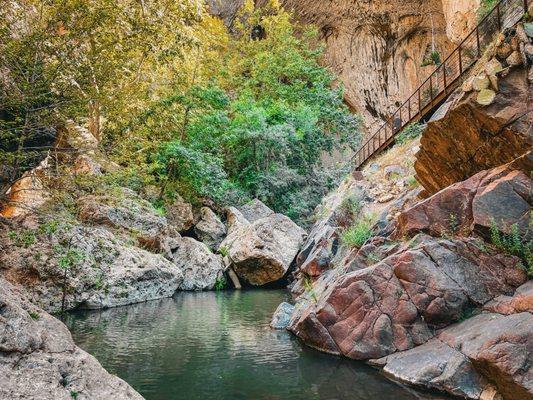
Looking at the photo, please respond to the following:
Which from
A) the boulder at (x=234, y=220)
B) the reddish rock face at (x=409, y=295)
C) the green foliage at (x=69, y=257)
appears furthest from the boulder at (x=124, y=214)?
the reddish rock face at (x=409, y=295)

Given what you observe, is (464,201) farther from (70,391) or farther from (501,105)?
(70,391)

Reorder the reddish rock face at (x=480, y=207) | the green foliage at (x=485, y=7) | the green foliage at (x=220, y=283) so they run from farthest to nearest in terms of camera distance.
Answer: the green foliage at (x=220, y=283) < the green foliage at (x=485, y=7) < the reddish rock face at (x=480, y=207)

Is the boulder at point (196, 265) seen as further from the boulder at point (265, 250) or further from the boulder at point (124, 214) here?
the boulder at point (124, 214)

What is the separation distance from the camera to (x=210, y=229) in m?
24.5

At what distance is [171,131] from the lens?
917 inches

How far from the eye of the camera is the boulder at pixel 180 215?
2353 centimetres

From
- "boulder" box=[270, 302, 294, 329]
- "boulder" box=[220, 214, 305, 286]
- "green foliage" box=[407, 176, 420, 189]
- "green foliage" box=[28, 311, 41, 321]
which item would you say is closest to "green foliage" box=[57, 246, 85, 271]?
"green foliage" box=[28, 311, 41, 321]

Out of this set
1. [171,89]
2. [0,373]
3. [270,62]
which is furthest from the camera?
[270,62]

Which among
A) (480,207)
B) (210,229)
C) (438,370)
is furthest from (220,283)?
(438,370)

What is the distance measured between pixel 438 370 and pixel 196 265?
14.8 meters

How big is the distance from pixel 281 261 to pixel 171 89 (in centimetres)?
1060

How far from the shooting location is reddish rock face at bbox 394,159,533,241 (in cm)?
867

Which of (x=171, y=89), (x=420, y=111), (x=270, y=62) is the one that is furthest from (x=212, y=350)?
(x=270, y=62)

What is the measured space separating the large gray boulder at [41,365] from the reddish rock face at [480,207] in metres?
7.34
